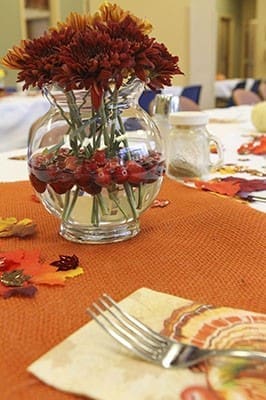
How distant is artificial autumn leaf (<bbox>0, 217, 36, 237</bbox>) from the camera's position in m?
0.60

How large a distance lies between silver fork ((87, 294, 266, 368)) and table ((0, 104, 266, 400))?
2 centimetres

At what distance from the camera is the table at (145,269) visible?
0.36m

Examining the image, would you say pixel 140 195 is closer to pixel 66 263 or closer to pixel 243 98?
pixel 66 263

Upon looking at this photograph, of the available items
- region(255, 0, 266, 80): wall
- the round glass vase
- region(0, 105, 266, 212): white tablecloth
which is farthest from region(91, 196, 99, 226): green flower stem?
region(255, 0, 266, 80): wall

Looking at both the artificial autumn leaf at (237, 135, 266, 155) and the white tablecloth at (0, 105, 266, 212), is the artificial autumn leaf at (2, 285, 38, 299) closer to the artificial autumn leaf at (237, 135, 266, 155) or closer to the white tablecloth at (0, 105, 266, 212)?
the white tablecloth at (0, 105, 266, 212)

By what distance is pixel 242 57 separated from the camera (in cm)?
883

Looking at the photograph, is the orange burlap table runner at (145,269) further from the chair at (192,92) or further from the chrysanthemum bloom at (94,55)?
the chair at (192,92)

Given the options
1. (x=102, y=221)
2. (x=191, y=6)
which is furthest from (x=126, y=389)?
(x=191, y=6)

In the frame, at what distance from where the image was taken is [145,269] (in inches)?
19.4

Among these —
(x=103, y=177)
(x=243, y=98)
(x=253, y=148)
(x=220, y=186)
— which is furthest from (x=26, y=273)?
(x=243, y=98)

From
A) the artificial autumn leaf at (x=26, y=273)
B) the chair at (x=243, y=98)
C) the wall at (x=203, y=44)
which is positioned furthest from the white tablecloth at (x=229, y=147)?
the wall at (x=203, y=44)

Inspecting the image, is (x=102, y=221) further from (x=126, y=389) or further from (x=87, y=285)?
(x=126, y=389)

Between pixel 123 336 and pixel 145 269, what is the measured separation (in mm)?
146

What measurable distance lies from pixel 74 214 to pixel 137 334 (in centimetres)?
24
